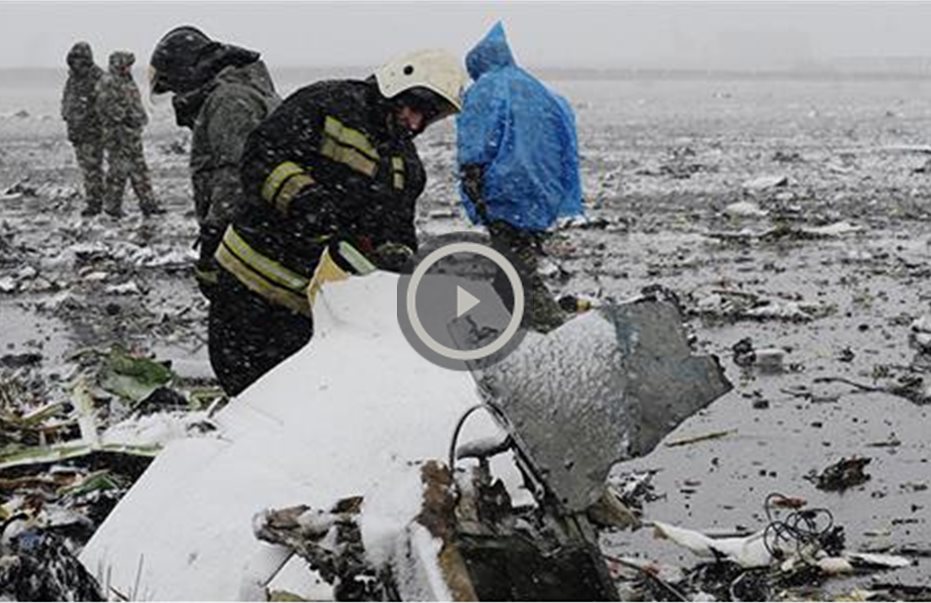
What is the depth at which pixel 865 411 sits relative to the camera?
6.71 m

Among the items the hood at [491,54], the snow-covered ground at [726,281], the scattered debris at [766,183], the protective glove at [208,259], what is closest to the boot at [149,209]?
the snow-covered ground at [726,281]

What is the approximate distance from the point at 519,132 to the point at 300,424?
145 inches

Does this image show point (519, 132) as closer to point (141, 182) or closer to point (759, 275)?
point (759, 275)

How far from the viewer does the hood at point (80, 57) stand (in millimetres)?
15789

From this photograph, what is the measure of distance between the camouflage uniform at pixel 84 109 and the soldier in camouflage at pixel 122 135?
237mm

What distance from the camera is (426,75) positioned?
506 cm

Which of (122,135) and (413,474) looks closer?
(413,474)

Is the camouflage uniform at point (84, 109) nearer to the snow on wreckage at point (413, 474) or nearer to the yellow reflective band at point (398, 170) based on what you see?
the yellow reflective band at point (398, 170)

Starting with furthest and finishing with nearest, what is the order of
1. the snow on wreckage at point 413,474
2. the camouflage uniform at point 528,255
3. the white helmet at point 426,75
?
the camouflage uniform at point 528,255
the white helmet at point 426,75
the snow on wreckage at point 413,474

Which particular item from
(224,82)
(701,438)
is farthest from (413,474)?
(701,438)

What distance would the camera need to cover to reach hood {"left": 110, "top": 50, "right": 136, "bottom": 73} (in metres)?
15.4

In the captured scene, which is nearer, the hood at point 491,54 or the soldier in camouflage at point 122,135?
the hood at point 491,54

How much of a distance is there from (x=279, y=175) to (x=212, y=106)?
0.97 meters
